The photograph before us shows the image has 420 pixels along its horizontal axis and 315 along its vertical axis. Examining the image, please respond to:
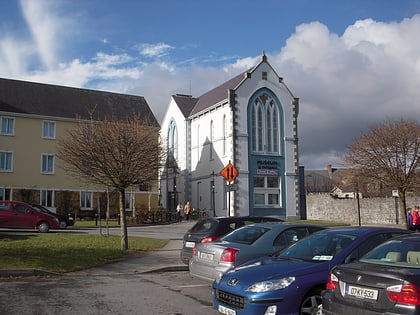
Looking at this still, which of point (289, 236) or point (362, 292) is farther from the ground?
point (289, 236)

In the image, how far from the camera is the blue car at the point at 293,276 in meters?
6.52

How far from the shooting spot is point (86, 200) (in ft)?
138

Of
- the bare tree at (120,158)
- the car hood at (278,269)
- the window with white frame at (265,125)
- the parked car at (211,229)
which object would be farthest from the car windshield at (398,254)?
the window with white frame at (265,125)

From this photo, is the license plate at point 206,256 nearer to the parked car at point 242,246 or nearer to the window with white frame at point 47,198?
the parked car at point 242,246

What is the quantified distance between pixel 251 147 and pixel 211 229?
94.3ft

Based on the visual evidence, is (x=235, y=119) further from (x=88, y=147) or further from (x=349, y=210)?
(x=88, y=147)

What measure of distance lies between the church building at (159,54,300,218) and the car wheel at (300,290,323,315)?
31685 millimetres

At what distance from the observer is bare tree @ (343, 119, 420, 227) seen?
28703 mm

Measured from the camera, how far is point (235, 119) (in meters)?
40.2

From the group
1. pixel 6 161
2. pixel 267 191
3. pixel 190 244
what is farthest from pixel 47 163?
pixel 190 244

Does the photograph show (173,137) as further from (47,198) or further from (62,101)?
(47,198)

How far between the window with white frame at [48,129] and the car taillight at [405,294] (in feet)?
131

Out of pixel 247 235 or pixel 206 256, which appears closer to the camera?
pixel 206 256

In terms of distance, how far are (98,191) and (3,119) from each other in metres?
9.82
